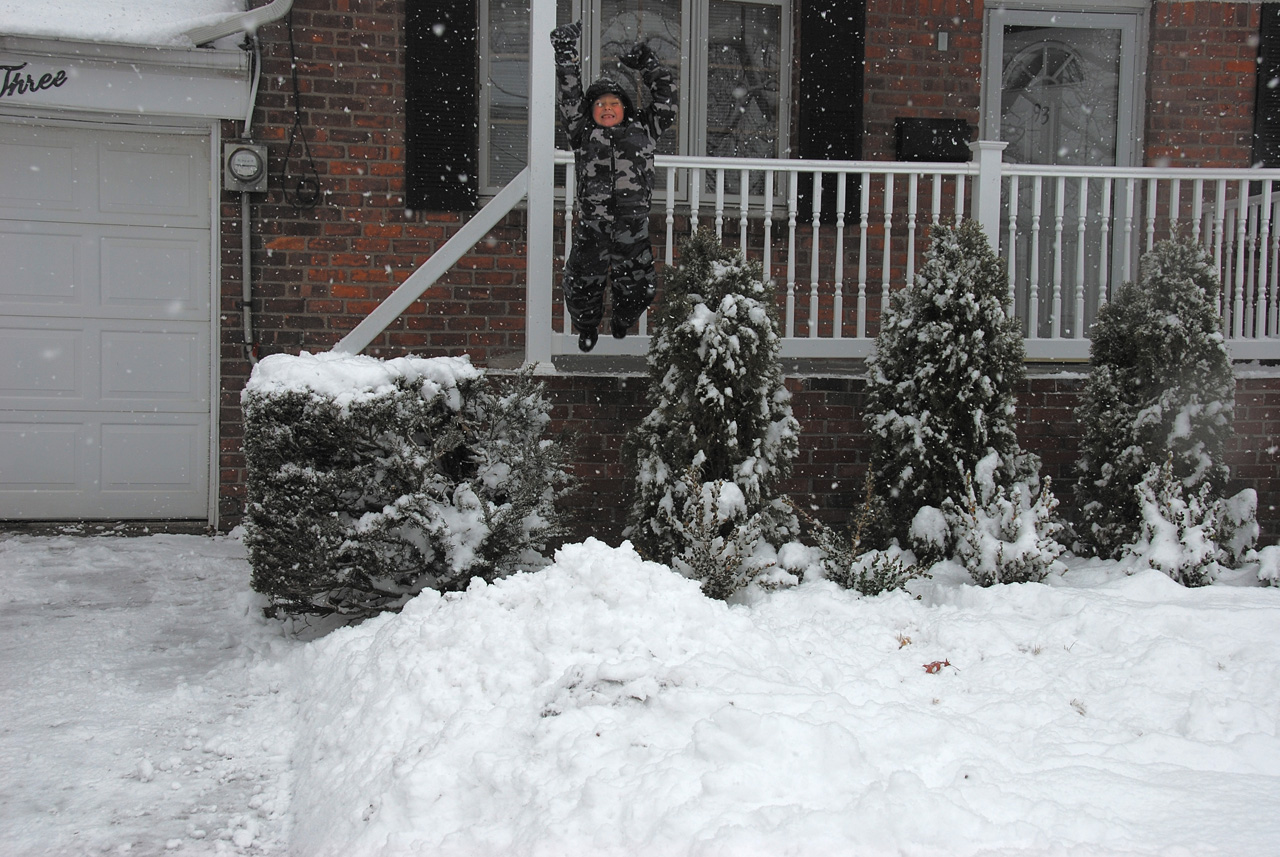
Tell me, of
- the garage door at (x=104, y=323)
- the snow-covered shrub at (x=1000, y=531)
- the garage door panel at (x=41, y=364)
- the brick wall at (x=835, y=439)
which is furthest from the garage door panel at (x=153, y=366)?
the snow-covered shrub at (x=1000, y=531)

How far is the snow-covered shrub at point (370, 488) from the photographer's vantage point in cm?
381

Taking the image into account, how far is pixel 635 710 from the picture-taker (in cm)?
261

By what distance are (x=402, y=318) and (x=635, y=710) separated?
4.04 m

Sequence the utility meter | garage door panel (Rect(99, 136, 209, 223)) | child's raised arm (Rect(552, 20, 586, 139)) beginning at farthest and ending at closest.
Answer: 1. garage door panel (Rect(99, 136, 209, 223))
2. the utility meter
3. child's raised arm (Rect(552, 20, 586, 139))

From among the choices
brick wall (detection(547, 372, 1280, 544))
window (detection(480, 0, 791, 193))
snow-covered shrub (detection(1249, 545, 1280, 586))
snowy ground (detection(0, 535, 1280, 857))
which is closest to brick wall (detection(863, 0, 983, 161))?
window (detection(480, 0, 791, 193))

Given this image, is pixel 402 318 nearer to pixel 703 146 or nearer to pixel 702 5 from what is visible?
pixel 703 146

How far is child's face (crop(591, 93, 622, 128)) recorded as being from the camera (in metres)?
4.76

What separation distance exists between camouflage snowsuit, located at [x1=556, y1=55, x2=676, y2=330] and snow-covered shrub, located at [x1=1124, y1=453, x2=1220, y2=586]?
2.85 metres

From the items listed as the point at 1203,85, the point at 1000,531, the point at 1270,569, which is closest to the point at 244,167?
the point at 1000,531

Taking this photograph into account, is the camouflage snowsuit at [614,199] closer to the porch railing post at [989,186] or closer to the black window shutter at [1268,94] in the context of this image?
the porch railing post at [989,186]

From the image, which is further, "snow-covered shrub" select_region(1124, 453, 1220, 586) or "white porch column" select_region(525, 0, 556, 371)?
"white porch column" select_region(525, 0, 556, 371)

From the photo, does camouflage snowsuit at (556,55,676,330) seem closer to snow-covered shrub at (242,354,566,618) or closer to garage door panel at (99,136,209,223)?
snow-covered shrub at (242,354,566,618)

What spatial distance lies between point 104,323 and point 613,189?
12.5 ft

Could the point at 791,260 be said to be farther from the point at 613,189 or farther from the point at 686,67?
the point at 686,67
